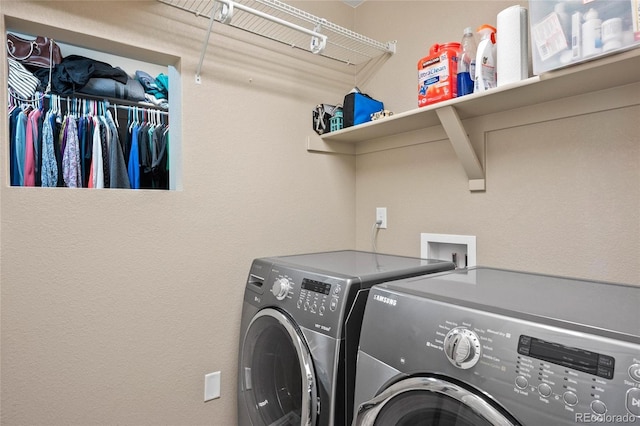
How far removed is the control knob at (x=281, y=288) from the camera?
1.42 m

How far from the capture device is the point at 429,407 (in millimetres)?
854

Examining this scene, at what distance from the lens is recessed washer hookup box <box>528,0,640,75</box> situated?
0.95 metres

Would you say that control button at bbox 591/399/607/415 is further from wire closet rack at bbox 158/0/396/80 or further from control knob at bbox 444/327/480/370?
wire closet rack at bbox 158/0/396/80

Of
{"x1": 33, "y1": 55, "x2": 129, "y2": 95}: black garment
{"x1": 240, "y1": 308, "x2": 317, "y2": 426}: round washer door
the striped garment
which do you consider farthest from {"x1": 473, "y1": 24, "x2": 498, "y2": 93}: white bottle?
the striped garment

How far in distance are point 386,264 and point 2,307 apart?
1.46 metres

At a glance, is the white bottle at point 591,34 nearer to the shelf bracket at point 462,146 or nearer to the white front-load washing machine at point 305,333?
the shelf bracket at point 462,146

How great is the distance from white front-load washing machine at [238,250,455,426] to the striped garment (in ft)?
6.16

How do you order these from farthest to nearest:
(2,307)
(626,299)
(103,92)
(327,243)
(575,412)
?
(103,92) < (327,243) < (2,307) < (626,299) < (575,412)

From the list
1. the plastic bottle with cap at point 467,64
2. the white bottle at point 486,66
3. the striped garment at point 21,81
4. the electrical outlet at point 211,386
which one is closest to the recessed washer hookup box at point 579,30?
the white bottle at point 486,66

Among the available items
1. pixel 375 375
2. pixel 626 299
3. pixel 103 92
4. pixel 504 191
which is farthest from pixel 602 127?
pixel 103 92

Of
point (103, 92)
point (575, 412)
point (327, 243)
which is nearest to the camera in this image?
point (575, 412)

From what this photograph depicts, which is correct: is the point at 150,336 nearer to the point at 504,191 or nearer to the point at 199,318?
the point at 199,318

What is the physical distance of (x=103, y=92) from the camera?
2404mm

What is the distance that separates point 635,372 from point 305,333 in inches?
36.0
